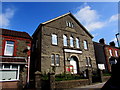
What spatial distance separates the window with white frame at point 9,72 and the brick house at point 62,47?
3175mm

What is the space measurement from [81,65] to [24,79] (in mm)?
9793

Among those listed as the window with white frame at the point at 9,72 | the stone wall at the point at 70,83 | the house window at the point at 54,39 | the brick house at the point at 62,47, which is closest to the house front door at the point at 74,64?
the brick house at the point at 62,47

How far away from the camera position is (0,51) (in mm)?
10820

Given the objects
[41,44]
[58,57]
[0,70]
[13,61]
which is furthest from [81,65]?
[0,70]

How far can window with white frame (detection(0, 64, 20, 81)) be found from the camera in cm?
1003

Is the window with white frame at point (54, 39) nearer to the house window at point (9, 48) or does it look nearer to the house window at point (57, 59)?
the house window at point (57, 59)

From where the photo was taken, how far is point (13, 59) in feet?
35.7

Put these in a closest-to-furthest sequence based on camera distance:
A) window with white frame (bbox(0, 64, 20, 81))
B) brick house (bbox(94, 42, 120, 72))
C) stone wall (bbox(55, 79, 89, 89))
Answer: stone wall (bbox(55, 79, 89, 89)) < window with white frame (bbox(0, 64, 20, 81)) < brick house (bbox(94, 42, 120, 72))

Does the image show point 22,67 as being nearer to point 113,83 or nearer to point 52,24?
point 52,24

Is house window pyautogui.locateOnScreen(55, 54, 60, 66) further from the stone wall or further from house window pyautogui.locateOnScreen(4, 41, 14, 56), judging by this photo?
house window pyautogui.locateOnScreen(4, 41, 14, 56)

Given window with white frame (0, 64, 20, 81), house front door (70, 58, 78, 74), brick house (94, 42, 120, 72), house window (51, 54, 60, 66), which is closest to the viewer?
window with white frame (0, 64, 20, 81)

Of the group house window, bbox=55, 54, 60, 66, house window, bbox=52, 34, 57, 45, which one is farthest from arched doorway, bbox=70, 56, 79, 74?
house window, bbox=52, 34, 57, 45

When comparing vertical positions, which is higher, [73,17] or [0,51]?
[73,17]

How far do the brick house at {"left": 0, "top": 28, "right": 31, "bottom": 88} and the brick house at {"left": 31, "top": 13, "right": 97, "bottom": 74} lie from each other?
234cm
